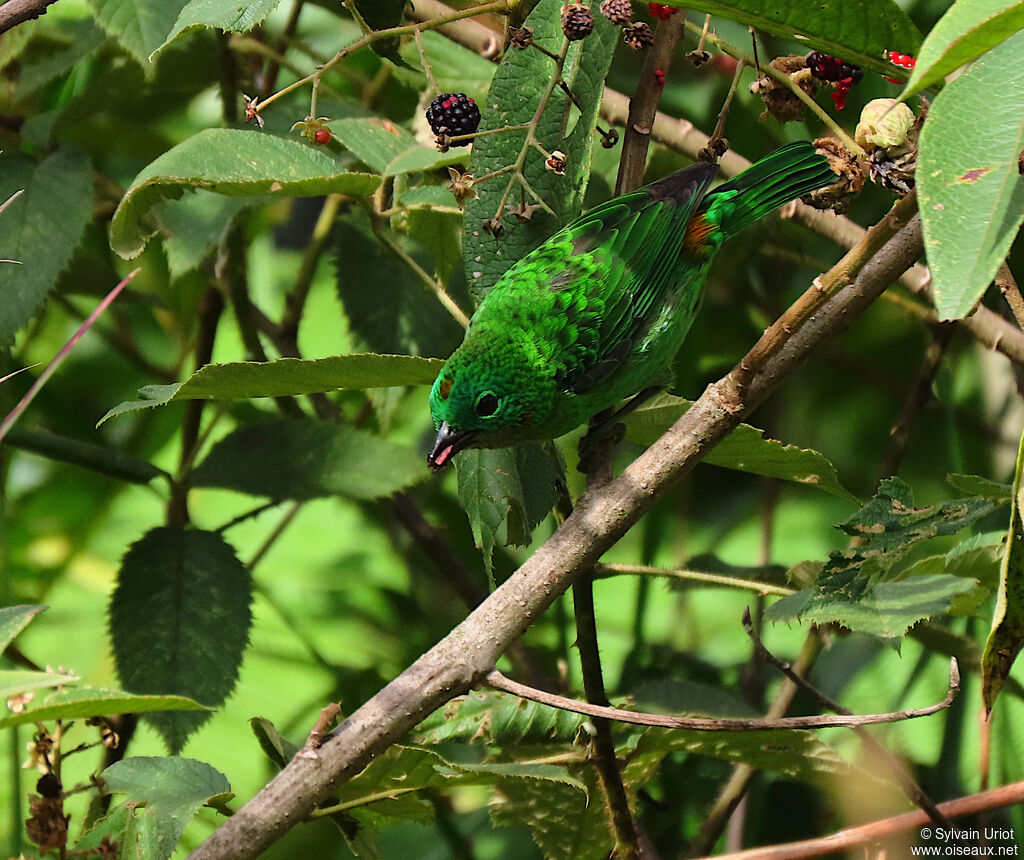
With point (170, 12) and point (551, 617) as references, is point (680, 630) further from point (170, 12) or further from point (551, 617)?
point (170, 12)

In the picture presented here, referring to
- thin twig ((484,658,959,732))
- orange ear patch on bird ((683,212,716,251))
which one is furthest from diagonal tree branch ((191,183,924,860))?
orange ear patch on bird ((683,212,716,251))

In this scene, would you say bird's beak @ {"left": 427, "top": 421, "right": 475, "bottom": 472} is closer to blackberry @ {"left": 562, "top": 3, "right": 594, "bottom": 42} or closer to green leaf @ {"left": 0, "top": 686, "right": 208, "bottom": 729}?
blackberry @ {"left": 562, "top": 3, "right": 594, "bottom": 42}

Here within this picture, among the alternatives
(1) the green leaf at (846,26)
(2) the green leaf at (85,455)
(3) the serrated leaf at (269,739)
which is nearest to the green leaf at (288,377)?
(3) the serrated leaf at (269,739)

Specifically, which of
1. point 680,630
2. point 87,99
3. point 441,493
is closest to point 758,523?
point 680,630

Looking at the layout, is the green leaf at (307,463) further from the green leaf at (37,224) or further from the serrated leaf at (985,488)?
the serrated leaf at (985,488)

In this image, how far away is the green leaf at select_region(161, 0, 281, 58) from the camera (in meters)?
1.04

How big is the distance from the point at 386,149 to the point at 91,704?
35.5 inches

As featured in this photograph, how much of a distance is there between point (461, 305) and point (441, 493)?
1.47ft

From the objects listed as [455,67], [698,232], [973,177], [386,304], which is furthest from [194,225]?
[973,177]

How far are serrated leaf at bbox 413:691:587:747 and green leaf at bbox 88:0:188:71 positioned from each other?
1054 millimetres

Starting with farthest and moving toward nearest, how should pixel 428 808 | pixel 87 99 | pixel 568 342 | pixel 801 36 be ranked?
pixel 87 99, pixel 568 342, pixel 428 808, pixel 801 36

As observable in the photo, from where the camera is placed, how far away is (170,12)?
A: 1.63m

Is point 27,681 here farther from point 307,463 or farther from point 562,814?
point 307,463

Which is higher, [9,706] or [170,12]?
[170,12]
